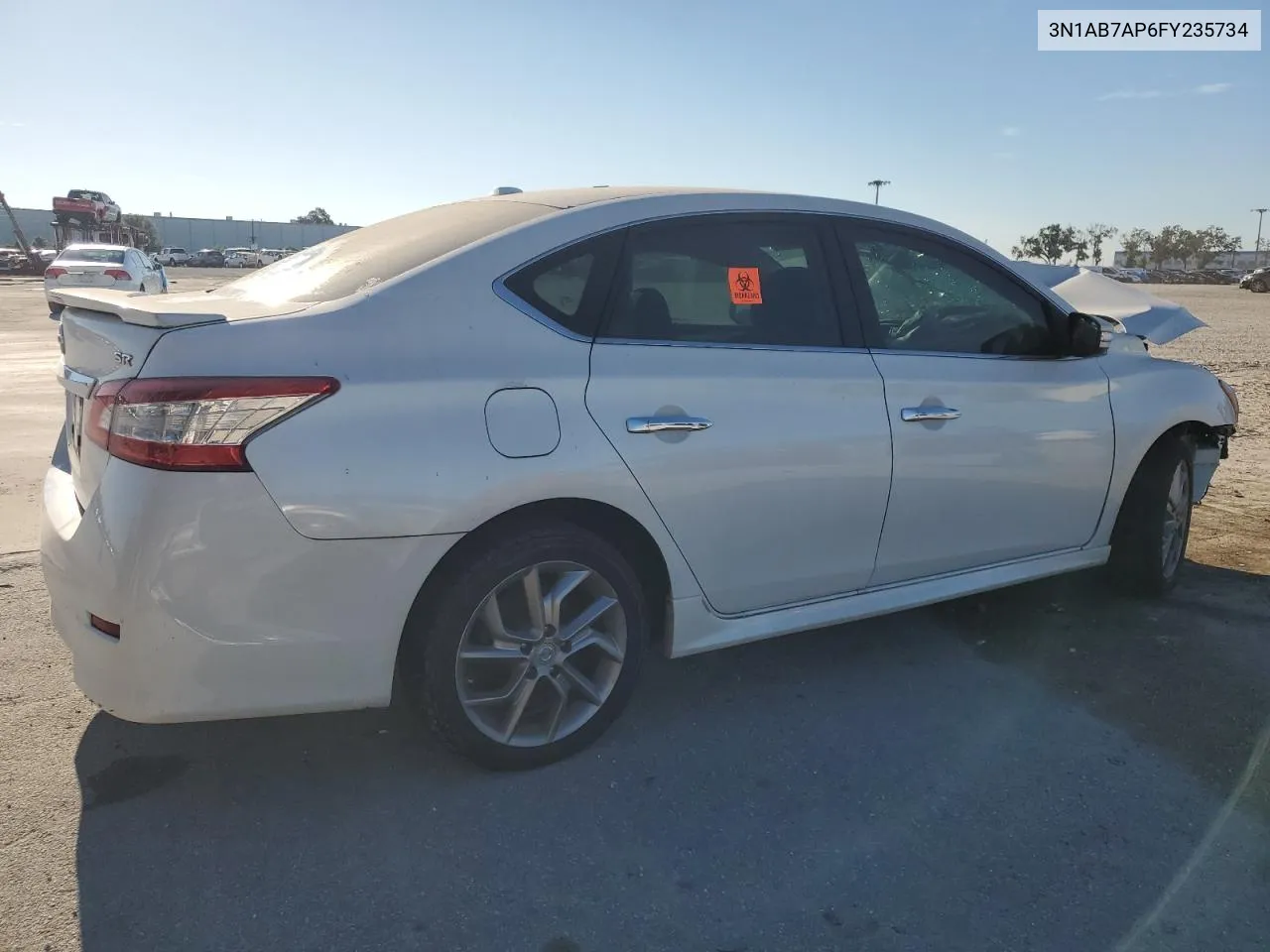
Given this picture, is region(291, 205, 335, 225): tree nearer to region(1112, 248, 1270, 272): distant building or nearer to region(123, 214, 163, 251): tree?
region(123, 214, 163, 251): tree

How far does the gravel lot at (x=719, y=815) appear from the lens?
2.34 m

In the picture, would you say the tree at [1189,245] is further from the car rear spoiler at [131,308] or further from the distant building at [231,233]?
the car rear spoiler at [131,308]

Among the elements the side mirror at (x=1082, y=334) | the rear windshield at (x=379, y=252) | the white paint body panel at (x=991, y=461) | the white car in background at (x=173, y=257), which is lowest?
the white paint body panel at (x=991, y=461)

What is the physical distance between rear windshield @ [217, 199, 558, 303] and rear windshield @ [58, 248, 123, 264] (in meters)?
20.2

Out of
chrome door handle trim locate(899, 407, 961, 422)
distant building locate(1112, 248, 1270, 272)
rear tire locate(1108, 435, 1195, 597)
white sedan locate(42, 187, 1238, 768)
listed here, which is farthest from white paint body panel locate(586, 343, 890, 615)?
distant building locate(1112, 248, 1270, 272)

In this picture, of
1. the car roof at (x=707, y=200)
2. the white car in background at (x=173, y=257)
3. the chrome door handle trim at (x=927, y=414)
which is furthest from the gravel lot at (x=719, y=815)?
the white car in background at (x=173, y=257)

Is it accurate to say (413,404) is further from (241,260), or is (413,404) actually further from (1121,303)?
(241,260)

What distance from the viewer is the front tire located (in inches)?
107

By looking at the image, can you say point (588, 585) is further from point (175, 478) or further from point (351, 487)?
point (175, 478)

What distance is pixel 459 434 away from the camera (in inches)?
103

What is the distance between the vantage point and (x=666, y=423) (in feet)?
9.60

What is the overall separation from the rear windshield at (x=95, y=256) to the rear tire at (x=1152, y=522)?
21.4 metres

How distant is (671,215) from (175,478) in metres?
1.68

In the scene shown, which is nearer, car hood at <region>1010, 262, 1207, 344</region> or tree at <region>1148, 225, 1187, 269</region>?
car hood at <region>1010, 262, 1207, 344</region>
